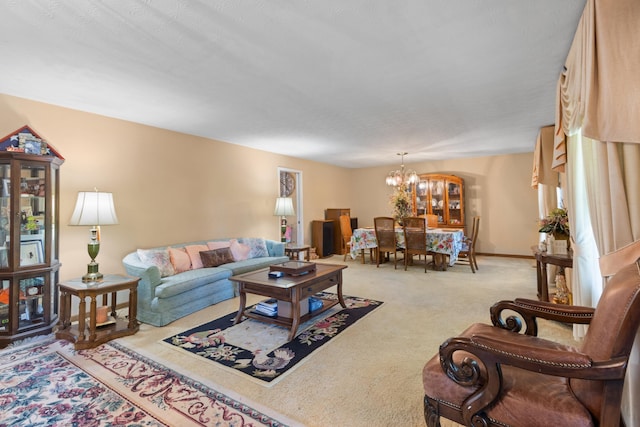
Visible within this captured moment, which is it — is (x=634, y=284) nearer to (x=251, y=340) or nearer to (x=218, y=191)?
(x=251, y=340)

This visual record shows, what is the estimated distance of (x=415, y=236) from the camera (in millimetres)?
5383

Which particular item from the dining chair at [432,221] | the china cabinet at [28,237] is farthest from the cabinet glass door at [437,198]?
the china cabinet at [28,237]

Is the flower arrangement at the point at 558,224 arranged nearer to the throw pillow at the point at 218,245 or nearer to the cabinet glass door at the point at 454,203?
the cabinet glass door at the point at 454,203

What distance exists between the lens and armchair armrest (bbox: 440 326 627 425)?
1030mm

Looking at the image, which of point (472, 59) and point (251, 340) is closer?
point (472, 59)

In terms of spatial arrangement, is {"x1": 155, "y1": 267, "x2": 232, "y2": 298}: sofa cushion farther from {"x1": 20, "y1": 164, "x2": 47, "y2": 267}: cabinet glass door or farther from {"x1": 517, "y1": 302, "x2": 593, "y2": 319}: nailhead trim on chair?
{"x1": 517, "y1": 302, "x2": 593, "y2": 319}: nailhead trim on chair

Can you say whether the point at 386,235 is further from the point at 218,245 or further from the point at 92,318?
the point at 92,318

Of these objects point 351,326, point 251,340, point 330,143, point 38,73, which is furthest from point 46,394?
point 330,143

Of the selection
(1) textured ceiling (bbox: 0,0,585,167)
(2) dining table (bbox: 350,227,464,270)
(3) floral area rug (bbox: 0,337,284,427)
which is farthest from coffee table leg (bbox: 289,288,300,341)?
(2) dining table (bbox: 350,227,464,270)

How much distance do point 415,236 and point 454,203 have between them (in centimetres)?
237

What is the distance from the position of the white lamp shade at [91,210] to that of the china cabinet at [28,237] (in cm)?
29

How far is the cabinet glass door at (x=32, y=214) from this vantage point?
2.78 metres

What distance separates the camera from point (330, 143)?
532 centimetres

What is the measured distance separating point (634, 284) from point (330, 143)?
460cm
